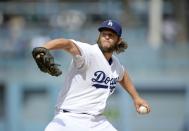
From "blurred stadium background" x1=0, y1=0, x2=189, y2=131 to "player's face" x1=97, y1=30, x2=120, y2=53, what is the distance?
7092mm

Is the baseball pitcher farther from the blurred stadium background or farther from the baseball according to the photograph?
the blurred stadium background

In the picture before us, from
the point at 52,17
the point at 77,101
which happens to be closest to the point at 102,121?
the point at 77,101

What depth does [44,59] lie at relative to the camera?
558cm

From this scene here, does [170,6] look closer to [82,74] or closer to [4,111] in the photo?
[4,111]

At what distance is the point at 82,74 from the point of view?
6367 millimetres

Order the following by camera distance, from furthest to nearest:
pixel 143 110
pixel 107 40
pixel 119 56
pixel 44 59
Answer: pixel 119 56 < pixel 143 110 < pixel 107 40 < pixel 44 59

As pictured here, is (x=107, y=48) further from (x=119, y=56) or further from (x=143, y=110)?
(x=119, y=56)

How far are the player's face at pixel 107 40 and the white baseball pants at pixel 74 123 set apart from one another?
659 millimetres

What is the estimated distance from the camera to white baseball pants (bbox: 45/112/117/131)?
6.31 metres

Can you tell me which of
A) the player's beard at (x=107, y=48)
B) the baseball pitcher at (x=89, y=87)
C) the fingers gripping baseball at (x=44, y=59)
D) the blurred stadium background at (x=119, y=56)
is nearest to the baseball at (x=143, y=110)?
the baseball pitcher at (x=89, y=87)

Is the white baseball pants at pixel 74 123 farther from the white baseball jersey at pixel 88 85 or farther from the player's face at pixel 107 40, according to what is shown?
the player's face at pixel 107 40

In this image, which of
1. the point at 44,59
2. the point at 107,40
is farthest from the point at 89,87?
the point at 44,59

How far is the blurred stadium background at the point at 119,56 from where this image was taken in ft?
45.0

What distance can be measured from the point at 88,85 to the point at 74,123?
1.23ft
